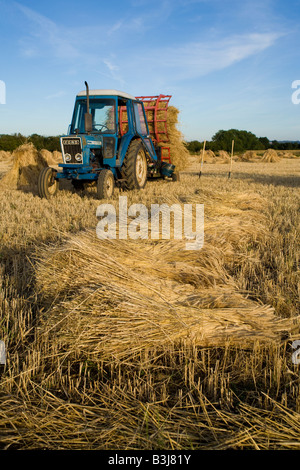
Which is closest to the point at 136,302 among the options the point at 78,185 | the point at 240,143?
the point at 78,185

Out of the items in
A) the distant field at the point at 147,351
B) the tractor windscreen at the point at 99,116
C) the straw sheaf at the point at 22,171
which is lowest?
the distant field at the point at 147,351

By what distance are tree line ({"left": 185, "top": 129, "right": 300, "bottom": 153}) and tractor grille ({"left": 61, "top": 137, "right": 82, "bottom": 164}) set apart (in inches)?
1440

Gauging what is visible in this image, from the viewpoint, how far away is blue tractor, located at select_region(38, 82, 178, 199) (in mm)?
6773

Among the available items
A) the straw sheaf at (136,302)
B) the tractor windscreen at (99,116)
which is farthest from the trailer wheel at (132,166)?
the straw sheaf at (136,302)

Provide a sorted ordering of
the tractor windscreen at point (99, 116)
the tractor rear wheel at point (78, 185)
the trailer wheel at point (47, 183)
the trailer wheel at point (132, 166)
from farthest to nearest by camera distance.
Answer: the tractor rear wheel at point (78, 185)
the trailer wheel at point (132, 166)
the tractor windscreen at point (99, 116)
the trailer wheel at point (47, 183)

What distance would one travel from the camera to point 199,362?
1845mm

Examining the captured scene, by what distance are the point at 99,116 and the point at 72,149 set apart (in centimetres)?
128

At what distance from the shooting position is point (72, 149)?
6801mm

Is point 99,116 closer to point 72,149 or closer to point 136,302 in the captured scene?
point 72,149

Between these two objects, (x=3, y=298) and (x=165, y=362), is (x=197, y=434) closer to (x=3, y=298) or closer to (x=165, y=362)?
(x=165, y=362)

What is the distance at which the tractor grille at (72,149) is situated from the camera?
6.70 metres

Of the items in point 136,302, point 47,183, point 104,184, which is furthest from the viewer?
point 47,183

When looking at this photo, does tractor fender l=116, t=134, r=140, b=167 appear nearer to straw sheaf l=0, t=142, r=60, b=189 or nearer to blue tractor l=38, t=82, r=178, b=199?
blue tractor l=38, t=82, r=178, b=199

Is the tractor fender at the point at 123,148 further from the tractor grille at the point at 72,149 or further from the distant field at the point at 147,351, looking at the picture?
the distant field at the point at 147,351
